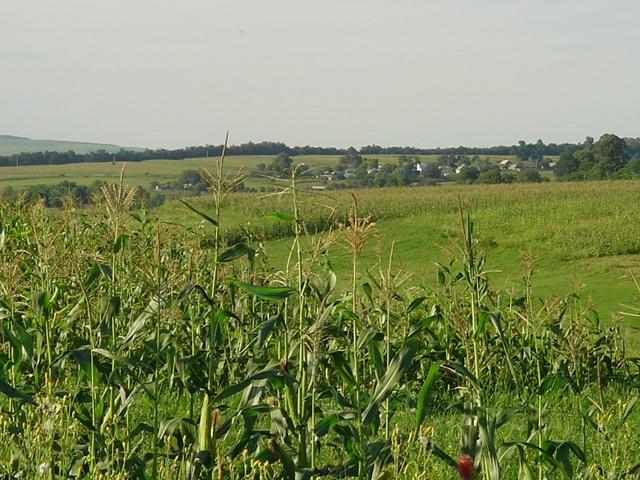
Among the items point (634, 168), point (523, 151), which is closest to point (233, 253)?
point (634, 168)

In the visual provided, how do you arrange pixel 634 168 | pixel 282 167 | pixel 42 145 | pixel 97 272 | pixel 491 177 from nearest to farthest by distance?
pixel 97 272, pixel 282 167, pixel 491 177, pixel 634 168, pixel 42 145

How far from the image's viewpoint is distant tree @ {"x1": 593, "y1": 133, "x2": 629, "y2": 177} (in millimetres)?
68312

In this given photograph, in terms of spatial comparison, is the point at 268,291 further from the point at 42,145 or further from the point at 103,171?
the point at 42,145

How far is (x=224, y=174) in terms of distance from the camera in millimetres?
3855

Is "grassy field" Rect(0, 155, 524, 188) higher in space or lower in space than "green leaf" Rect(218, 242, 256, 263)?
lower

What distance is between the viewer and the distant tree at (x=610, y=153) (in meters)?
68.3

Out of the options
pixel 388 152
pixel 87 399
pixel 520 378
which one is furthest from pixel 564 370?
pixel 388 152

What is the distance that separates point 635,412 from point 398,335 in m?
1.85

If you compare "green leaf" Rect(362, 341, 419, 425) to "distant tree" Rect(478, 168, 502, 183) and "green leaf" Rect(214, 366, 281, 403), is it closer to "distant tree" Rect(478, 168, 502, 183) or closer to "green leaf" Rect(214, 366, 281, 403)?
"green leaf" Rect(214, 366, 281, 403)

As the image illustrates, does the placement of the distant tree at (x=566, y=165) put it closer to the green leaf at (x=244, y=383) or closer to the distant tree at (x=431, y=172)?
the distant tree at (x=431, y=172)

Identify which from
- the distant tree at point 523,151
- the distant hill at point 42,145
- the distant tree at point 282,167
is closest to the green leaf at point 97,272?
the distant tree at point 282,167

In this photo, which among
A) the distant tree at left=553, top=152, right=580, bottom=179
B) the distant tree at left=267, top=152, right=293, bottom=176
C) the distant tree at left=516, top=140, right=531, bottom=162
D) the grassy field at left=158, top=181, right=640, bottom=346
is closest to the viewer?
the distant tree at left=267, top=152, right=293, bottom=176

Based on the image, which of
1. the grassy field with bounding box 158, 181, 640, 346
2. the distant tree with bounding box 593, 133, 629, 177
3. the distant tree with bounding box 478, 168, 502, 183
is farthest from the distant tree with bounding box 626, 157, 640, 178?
the grassy field with bounding box 158, 181, 640, 346

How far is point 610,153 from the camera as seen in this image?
68812mm
